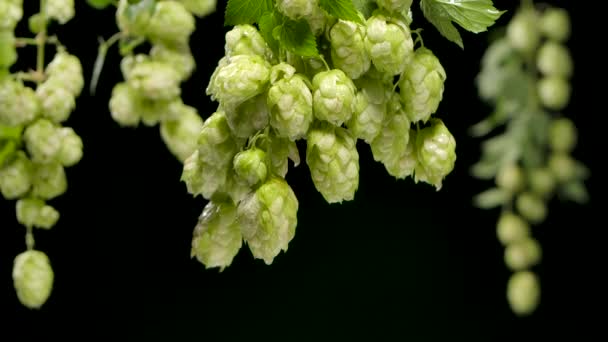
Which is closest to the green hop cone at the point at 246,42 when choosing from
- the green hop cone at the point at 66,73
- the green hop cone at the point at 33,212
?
the green hop cone at the point at 66,73

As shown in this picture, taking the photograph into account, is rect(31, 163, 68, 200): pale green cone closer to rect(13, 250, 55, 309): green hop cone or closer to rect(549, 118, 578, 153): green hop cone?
rect(13, 250, 55, 309): green hop cone

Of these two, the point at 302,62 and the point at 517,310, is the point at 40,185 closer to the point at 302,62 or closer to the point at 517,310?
the point at 302,62

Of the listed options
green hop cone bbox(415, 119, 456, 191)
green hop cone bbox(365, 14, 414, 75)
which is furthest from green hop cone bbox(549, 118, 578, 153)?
green hop cone bbox(365, 14, 414, 75)

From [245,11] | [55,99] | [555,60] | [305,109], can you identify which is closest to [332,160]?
[305,109]

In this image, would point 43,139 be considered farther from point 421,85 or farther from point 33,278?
point 421,85

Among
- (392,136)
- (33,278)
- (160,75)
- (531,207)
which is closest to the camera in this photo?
(392,136)

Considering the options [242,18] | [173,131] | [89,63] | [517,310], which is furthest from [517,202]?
[242,18]

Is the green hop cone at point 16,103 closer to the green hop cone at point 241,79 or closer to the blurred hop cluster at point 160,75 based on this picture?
the blurred hop cluster at point 160,75

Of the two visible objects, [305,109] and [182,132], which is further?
[182,132]

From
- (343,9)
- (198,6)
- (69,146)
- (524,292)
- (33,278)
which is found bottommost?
(524,292)
